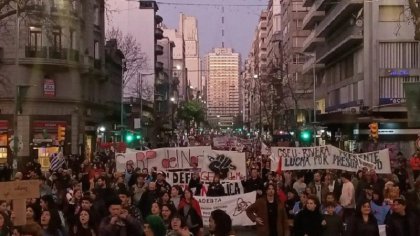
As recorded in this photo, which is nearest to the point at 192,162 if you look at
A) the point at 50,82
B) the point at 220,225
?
the point at 220,225

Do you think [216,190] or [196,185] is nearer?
[216,190]

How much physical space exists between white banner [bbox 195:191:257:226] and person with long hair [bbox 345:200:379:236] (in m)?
7.38

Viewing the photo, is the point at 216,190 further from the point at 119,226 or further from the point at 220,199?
the point at 119,226

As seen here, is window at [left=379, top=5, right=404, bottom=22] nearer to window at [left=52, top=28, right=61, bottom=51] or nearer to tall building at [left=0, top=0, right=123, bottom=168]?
tall building at [left=0, top=0, right=123, bottom=168]

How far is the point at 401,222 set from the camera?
10586mm

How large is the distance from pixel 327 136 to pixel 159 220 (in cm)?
5124

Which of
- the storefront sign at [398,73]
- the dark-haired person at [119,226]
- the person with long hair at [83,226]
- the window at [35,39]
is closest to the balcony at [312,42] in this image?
the storefront sign at [398,73]

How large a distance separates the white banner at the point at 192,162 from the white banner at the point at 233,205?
28.4 inches

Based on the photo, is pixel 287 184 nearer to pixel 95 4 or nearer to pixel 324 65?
pixel 95 4

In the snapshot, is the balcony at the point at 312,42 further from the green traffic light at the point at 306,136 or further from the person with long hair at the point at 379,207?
the person with long hair at the point at 379,207

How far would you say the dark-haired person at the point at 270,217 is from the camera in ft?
39.2

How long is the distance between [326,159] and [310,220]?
9.09 m

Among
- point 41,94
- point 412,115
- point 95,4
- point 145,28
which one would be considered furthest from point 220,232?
point 145,28

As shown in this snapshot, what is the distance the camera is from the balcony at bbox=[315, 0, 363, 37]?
53188 millimetres
